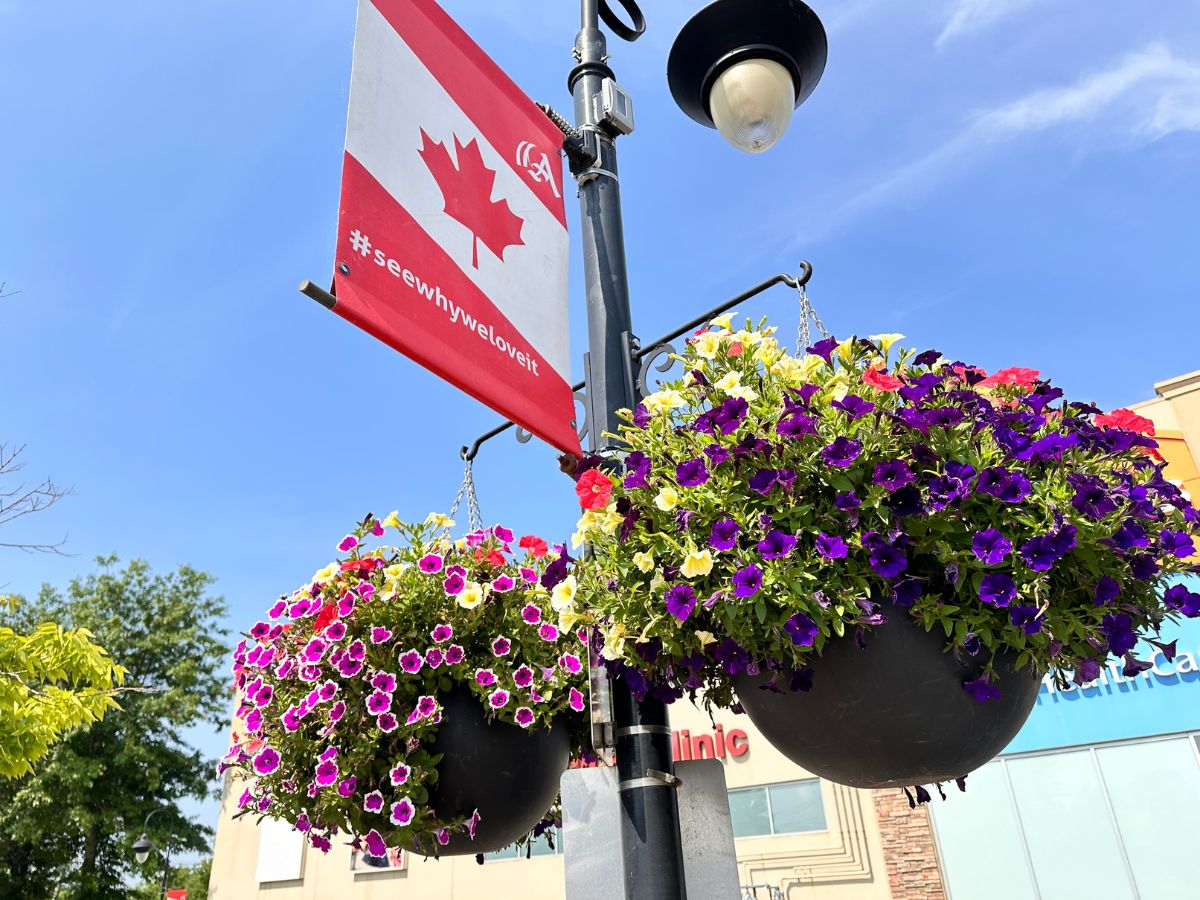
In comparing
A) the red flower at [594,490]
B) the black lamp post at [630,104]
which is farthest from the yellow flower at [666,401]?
the black lamp post at [630,104]

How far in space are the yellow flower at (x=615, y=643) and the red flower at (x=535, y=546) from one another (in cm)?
76

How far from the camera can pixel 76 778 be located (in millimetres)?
25078

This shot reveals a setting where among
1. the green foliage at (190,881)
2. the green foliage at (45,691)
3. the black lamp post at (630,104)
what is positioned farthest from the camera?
the green foliage at (190,881)

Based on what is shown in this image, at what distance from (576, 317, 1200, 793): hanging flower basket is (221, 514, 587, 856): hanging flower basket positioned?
13.7 inches

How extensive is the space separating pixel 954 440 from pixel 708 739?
51.4ft

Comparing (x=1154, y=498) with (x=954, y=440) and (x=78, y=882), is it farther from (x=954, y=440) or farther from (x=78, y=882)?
(x=78, y=882)

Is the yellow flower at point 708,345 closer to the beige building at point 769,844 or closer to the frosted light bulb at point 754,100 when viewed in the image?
the frosted light bulb at point 754,100

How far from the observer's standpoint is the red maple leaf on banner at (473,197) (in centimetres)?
233

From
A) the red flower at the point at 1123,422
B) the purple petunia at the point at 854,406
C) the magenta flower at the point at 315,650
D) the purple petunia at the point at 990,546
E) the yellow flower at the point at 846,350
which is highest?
the yellow flower at the point at 846,350

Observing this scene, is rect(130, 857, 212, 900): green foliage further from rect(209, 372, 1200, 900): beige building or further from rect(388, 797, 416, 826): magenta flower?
rect(388, 797, 416, 826): magenta flower

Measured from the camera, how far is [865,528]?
5.62 ft

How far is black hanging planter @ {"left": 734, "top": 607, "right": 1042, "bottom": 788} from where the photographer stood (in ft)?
5.56

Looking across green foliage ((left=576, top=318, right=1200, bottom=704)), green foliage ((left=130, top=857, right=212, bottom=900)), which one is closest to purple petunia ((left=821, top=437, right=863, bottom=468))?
green foliage ((left=576, top=318, right=1200, bottom=704))

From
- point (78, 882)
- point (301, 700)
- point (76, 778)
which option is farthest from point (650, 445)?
point (78, 882)
